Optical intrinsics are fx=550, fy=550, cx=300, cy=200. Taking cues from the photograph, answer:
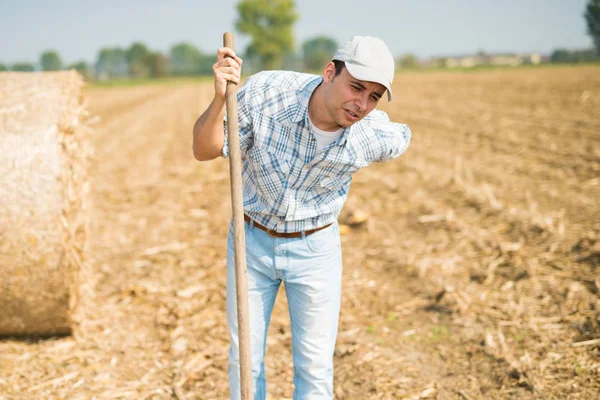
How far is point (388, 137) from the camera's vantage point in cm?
280

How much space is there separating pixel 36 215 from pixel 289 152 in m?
2.31

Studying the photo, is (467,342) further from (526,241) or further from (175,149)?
(175,149)

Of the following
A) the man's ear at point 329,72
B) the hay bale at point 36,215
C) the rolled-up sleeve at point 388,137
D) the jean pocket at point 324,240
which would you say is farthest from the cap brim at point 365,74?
the hay bale at point 36,215

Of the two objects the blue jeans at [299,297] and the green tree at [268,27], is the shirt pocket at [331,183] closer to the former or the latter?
the blue jeans at [299,297]

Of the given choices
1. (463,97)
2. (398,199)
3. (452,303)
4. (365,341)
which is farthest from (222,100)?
(463,97)

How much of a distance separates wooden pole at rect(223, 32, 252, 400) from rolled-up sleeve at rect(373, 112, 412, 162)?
0.75 metres

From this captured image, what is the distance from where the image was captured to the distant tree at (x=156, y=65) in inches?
3927

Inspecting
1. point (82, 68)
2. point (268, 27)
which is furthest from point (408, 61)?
point (82, 68)

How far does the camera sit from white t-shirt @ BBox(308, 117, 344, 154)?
2.61 meters

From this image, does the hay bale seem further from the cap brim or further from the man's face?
the cap brim

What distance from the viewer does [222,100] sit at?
2.43m

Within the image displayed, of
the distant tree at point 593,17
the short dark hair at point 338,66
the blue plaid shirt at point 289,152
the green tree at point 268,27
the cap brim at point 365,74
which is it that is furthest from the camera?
the green tree at point 268,27

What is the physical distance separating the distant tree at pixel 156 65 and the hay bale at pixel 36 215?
99569 millimetres

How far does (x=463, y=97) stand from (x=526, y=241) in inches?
741
